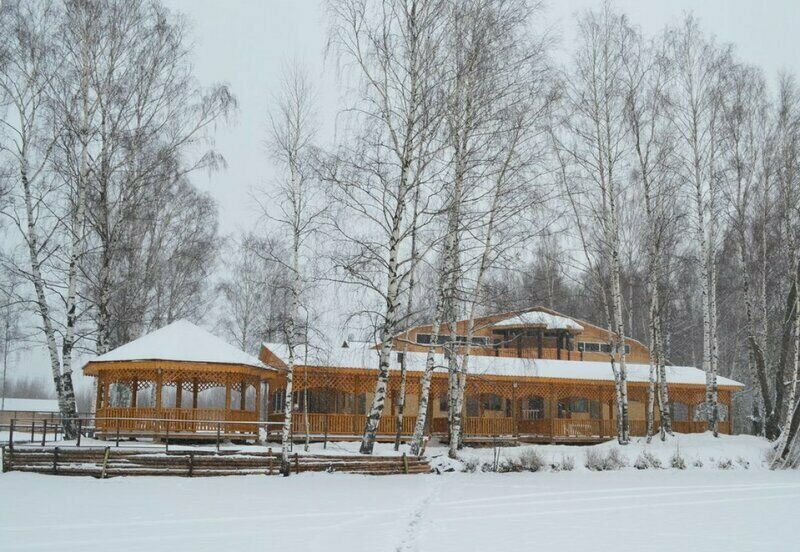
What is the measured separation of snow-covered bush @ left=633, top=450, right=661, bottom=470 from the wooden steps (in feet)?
28.1

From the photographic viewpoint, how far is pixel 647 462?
68.3 ft

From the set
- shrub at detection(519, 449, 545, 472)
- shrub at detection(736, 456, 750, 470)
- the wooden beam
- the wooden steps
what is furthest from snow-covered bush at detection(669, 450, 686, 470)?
the wooden beam

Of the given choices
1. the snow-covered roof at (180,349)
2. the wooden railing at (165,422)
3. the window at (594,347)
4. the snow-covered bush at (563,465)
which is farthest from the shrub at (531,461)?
the window at (594,347)

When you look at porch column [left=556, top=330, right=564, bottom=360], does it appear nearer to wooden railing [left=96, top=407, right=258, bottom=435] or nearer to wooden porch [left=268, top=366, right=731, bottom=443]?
wooden porch [left=268, top=366, right=731, bottom=443]

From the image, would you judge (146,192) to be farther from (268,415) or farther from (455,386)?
(455,386)

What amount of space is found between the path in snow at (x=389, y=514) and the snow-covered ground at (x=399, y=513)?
0.02m

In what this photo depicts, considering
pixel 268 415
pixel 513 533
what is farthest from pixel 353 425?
pixel 513 533

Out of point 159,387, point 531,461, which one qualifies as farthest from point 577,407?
point 159,387

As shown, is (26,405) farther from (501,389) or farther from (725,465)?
(725,465)

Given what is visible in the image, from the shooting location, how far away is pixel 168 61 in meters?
22.1

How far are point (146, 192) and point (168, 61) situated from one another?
5.15 meters

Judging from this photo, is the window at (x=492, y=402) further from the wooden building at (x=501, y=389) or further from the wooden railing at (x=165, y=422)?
the wooden railing at (x=165, y=422)

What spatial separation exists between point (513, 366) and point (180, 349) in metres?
11.2

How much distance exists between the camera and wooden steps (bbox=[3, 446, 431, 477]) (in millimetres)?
15891
